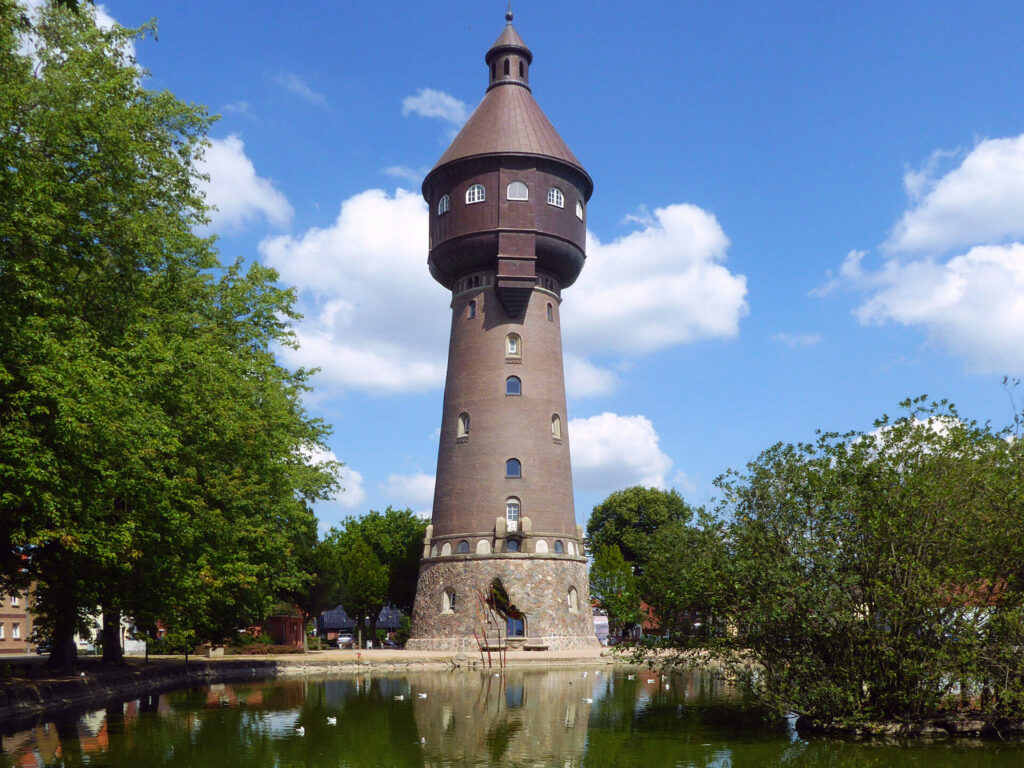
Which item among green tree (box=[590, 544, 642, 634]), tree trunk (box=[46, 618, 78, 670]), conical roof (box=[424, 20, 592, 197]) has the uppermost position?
conical roof (box=[424, 20, 592, 197])

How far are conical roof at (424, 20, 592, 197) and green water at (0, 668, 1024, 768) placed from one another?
26988 mm

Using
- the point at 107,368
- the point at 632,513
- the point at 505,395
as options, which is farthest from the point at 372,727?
the point at 632,513

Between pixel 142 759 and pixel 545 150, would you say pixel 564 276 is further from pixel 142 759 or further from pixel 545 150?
pixel 142 759

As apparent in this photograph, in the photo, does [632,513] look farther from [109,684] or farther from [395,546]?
[109,684]

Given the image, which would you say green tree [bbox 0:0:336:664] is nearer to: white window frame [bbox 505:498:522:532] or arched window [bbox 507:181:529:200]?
white window frame [bbox 505:498:522:532]

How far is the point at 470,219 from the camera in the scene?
45438mm

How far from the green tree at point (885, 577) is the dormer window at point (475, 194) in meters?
30.6

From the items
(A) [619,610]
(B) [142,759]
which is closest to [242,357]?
(B) [142,759]

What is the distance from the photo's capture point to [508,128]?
153ft

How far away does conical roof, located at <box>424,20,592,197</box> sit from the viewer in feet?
151

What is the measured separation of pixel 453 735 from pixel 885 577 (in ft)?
26.1

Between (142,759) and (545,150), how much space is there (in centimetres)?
3614

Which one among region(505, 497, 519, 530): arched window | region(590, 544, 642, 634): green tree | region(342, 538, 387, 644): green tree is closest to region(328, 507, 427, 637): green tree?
region(342, 538, 387, 644): green tree

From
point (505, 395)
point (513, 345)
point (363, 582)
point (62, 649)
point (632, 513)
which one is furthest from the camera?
point (632, 513)
